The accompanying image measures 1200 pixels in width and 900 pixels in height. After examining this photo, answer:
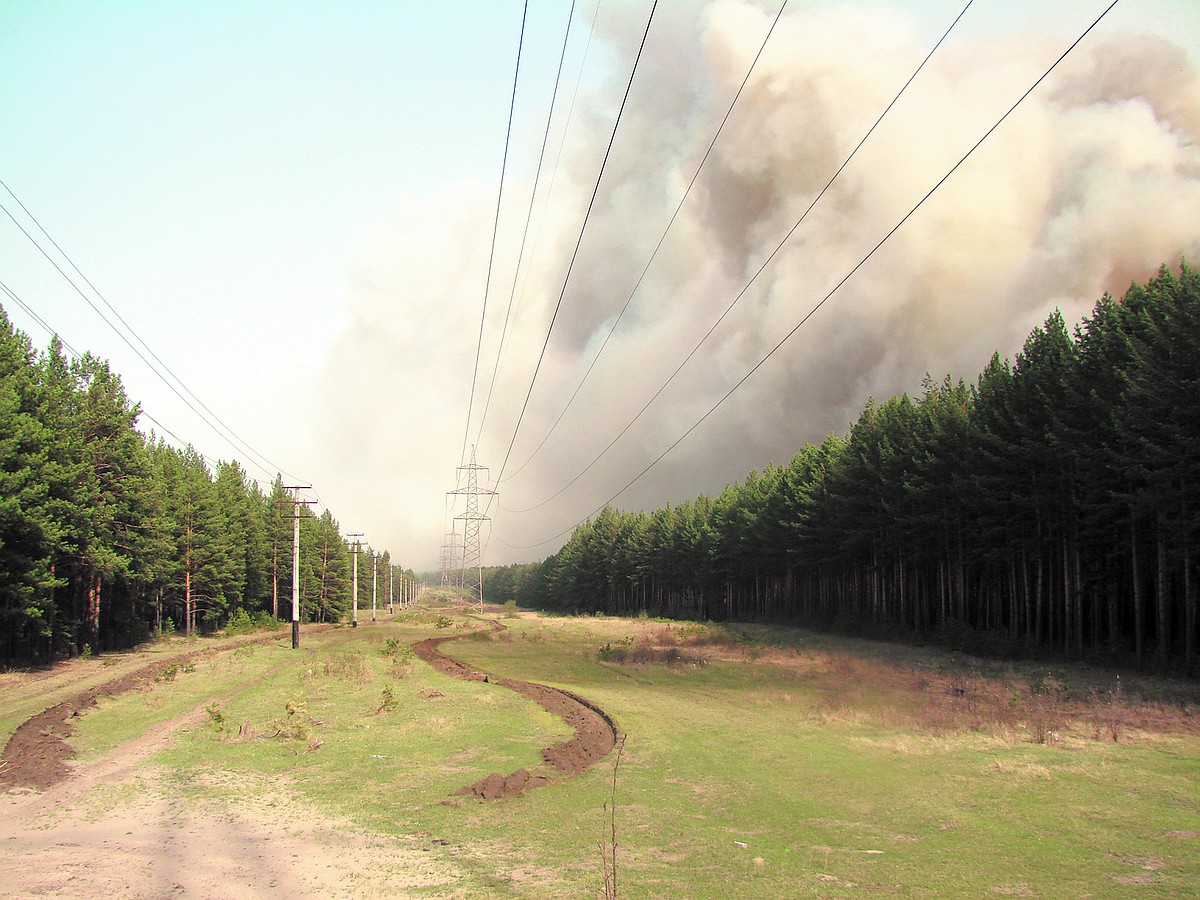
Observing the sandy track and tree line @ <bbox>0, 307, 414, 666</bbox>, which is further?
tree line @ <bbox>0, 307, 414, 666</bbox>

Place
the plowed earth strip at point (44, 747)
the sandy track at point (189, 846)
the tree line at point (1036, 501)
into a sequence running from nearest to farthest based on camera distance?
the sandy track at point (189, 846)
the plowed earth strip at point (44, 747)
the tree line at point (1036, 501)

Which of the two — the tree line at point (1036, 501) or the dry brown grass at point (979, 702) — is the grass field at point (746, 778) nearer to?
the dry brown grass at point (979, 702)

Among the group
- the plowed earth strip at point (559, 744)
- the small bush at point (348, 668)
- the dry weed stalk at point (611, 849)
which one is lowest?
the small bush at point (348, 668)

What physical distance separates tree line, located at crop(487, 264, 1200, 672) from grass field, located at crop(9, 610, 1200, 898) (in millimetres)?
10119

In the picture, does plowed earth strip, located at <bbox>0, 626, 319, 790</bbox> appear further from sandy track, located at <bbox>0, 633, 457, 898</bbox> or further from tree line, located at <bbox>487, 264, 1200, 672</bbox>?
tree line, located at <bbox>487, 264, 1200, 672</bbox>

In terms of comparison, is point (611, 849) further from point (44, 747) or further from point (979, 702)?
point (979, 702)

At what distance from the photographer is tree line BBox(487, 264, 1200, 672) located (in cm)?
3412

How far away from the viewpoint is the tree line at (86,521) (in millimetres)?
35594

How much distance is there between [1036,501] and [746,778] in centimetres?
3588

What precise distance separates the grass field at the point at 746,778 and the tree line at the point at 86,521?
Result: 34.1 feet

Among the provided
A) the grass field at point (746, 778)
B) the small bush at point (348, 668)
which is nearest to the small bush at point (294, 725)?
the grass field at point (746, 778)

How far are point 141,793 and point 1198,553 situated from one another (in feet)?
132

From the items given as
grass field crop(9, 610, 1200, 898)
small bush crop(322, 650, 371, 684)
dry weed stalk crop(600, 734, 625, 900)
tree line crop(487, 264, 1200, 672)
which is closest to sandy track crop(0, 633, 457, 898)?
grass field crop(9, 610, 1200, 898)

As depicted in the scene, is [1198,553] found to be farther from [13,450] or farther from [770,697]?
[13,450]
